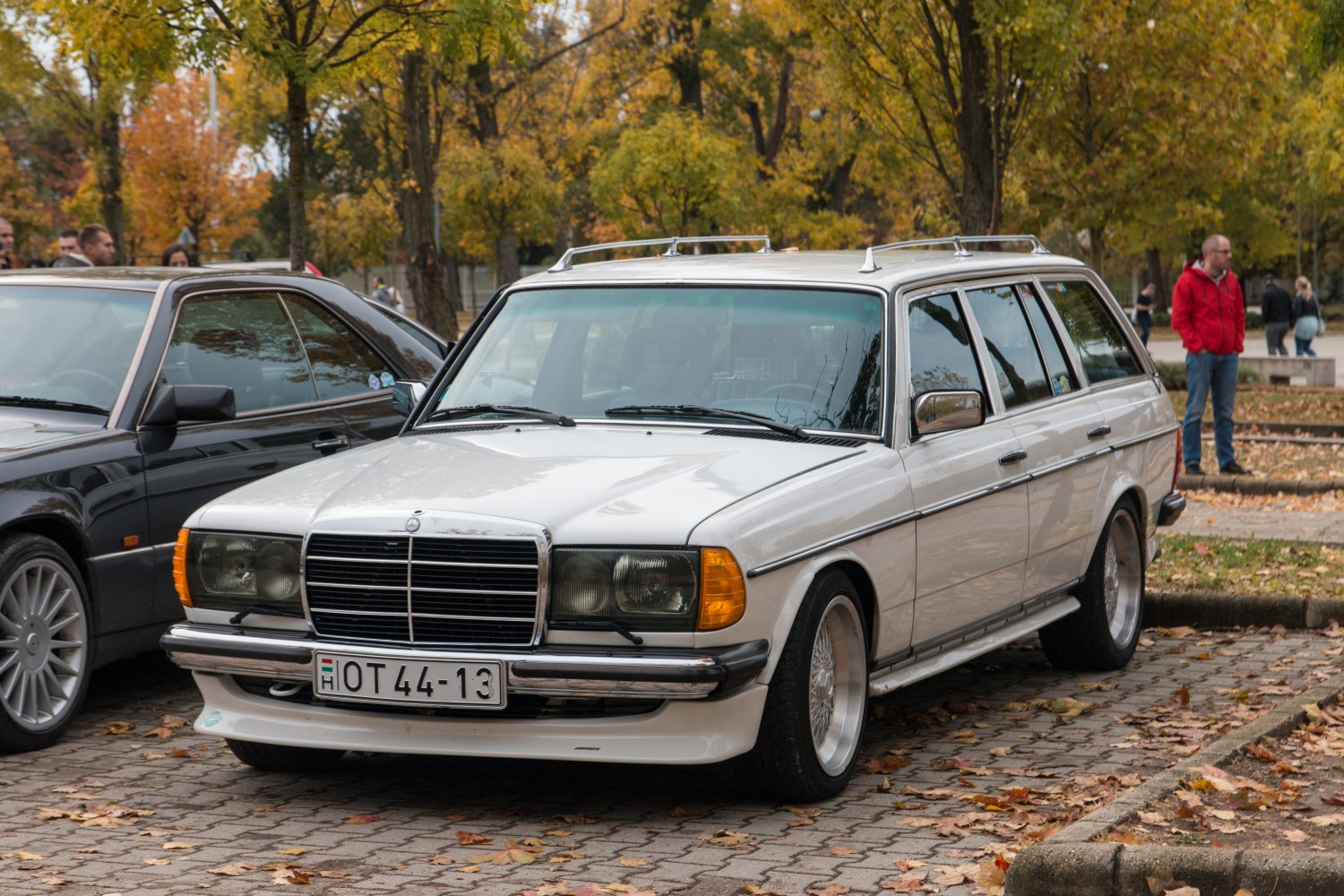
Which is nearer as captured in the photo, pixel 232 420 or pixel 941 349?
pixel 941 349

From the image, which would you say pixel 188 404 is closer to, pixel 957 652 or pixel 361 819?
pixel 361 819

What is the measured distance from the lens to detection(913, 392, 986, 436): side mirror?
6234 mm

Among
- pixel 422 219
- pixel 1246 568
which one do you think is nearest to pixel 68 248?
pixel 1246 568

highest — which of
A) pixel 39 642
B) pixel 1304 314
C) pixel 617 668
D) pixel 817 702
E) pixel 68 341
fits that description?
pixel 68 341

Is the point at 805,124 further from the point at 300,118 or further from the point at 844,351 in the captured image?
the point at 844,351

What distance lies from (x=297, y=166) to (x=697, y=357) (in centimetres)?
923

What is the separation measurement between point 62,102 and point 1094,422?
26.4m

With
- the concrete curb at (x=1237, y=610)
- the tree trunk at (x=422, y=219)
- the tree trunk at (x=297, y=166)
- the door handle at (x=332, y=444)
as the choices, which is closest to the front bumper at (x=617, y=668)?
the door handle at (x=332, y=444)

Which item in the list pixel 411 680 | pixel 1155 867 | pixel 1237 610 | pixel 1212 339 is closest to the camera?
pixel 1155 867

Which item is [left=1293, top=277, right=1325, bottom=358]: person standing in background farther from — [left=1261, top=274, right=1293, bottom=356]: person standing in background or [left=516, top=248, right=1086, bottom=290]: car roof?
[left=516, top=248, right=1086, bottom=290]: car roof

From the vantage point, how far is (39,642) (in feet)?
21.5

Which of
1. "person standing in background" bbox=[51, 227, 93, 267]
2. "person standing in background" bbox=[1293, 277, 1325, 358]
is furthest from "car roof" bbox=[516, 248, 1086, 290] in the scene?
"person standing in background" bbox=[1293, 277, 1325, 358]

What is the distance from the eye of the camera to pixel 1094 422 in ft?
25.6

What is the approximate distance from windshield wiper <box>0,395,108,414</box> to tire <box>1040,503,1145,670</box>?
13.5ft
